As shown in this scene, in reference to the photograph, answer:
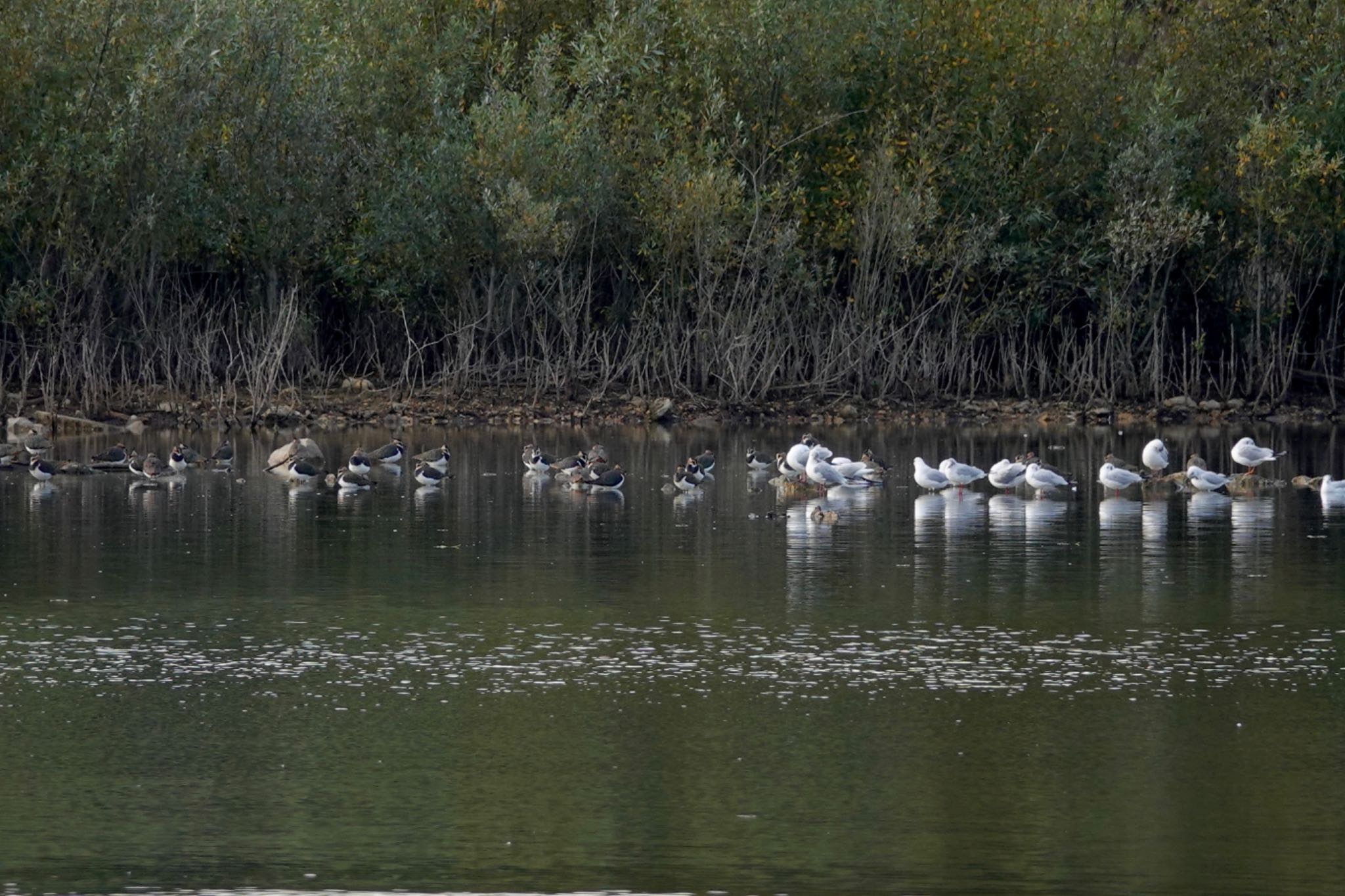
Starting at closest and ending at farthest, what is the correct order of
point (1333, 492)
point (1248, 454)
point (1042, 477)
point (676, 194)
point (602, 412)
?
point (1333, 492), point (1042, 477), point (1248, 454), point (602, 412), point (676, 194)

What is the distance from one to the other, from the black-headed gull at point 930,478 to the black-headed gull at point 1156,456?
137 inches

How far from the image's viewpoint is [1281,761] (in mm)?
11625

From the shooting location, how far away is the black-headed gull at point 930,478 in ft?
89.5

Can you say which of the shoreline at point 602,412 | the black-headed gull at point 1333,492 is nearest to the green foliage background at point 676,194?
the shoreline at point 602,412

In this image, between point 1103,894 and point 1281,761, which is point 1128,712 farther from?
point 1103,894

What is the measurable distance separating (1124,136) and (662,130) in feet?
32.3

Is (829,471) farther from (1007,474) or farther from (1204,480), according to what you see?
(1204,480)

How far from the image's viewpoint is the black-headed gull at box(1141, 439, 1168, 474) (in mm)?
29438

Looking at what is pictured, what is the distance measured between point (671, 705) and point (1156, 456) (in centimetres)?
1760

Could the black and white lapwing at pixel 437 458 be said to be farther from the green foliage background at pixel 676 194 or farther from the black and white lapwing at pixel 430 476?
the green foliage background at pixel 676 194

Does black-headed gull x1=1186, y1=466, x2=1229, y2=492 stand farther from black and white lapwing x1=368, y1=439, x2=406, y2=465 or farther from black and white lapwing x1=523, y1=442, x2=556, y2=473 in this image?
black and white lapwing x1=368, y1=439, x2=406, y2=465

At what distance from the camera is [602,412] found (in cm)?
4134

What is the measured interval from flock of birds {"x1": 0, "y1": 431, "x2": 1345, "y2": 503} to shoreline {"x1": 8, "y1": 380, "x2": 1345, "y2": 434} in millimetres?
6880

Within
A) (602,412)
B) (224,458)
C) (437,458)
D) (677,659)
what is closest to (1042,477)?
(437,458)
